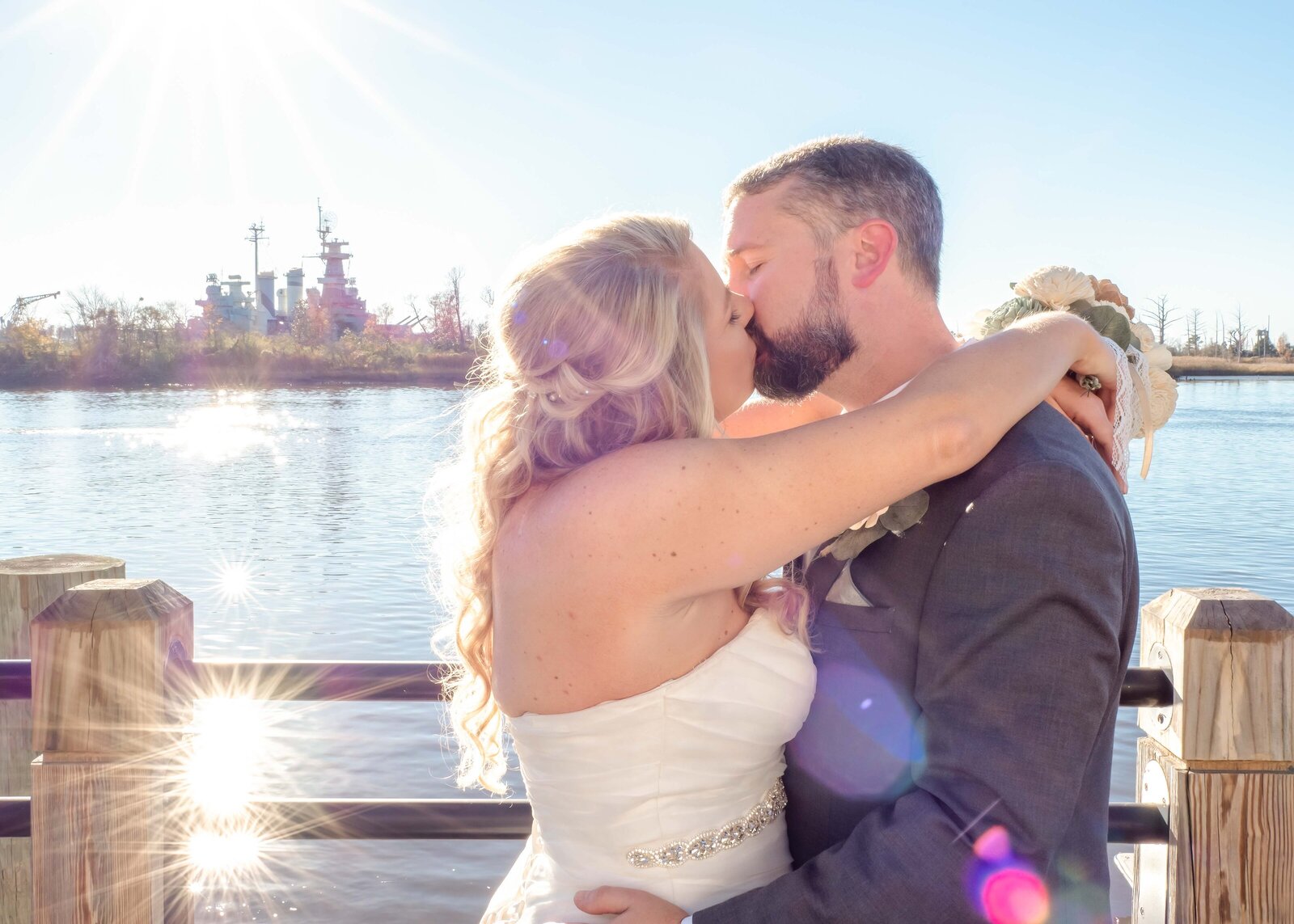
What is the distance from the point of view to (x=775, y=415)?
3369 millimetres

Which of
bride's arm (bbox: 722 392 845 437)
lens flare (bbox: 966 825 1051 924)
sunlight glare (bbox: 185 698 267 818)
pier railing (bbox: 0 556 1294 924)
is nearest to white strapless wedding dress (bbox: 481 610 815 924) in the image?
pier railing (bbox: 0 556 1294 924)

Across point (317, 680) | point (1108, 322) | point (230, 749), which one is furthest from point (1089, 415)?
point (230, 749)

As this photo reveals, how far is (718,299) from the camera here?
224 cm

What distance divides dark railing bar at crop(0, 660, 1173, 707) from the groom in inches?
22.6

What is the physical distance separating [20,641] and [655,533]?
2008 mm

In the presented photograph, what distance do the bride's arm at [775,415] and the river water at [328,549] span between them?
2.93 feet

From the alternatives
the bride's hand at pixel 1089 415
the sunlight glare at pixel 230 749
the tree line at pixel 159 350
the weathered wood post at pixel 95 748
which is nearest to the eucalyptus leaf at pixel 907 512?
the bride's hand at pixel 1089 415

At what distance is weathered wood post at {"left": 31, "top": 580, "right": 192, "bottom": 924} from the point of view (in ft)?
6.79

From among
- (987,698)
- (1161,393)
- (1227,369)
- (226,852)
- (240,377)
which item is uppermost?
(1161,393)

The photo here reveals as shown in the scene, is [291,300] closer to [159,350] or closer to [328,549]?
[159,350]

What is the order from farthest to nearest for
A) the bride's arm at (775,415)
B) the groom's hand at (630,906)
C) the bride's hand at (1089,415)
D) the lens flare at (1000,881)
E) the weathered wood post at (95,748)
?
the bride's arm at (775,415), the bride's hand at (1089,415), the weathered wood post at (95,748), the groom's hand at (630,906), the lens flare at (1000,881)

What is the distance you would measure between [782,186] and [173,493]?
22979 mm

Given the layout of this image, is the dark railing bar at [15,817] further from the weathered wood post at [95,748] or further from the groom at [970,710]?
the groom at [970,710]

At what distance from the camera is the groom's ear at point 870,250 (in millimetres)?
2549
